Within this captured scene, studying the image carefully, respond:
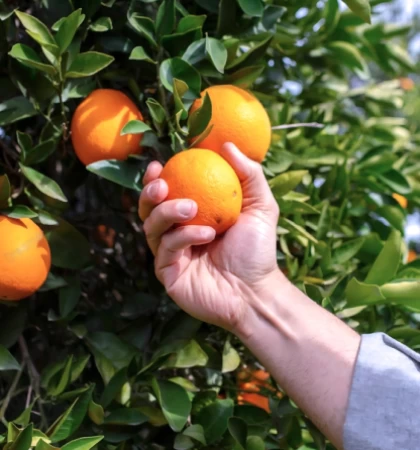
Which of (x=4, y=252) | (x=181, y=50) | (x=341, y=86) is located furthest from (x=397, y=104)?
(x=4, y=252)

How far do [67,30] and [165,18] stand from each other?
5.7 inches

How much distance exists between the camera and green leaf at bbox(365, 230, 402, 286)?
0.99 meters

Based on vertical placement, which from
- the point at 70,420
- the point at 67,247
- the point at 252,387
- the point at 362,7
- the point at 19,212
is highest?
the point at 362,7

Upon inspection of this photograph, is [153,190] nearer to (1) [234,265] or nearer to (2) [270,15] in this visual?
(1) [234,265]

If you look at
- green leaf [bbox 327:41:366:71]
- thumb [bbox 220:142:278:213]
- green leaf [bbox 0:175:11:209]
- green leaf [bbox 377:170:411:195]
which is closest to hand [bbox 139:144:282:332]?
thumb [bbox 220:142:278:213]

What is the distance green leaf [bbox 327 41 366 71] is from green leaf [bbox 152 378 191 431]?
785mm

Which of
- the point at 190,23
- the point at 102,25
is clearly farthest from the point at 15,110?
the point at 190,23

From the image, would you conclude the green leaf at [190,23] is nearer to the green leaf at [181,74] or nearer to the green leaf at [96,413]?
the green leaf at [181,74]

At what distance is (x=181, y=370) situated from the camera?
1.09 metres

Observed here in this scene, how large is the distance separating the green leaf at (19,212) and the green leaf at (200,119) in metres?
0.25

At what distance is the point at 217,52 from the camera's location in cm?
91

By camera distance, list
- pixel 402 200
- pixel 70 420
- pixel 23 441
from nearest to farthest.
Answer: pixel 23 441 < pixel 70 420 < pixel 402 200

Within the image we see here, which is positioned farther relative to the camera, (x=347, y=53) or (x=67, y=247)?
(x=347, y=53)

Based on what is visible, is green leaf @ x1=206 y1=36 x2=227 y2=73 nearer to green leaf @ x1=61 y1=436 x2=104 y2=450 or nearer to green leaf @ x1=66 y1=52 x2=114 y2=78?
green leaf @ x1=66 y1=52 x2=114 y2=78
